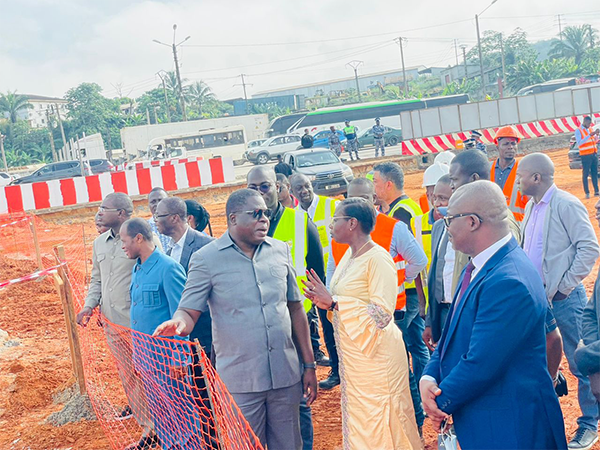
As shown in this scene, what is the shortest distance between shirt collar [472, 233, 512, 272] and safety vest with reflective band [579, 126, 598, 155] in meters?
11.9

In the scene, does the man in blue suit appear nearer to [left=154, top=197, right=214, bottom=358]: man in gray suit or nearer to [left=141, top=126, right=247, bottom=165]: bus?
[left=154, top=197, right=214, bottom=358]: man in gray suit

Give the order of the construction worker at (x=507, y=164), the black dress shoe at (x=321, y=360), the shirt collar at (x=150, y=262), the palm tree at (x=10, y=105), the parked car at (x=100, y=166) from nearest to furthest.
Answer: the shirt collar at (x=150, y=262), the construction worker at (x=507, y=164), the black dress shoe at (x=321, y=360), the parked car at (x=100, y=166), the palm tree at (x=10, y=105)

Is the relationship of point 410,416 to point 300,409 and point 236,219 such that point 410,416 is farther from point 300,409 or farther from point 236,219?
point 236,219

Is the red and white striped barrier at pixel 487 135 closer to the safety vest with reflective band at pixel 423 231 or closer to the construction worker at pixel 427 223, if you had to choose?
the construction worker at pixel 427 223

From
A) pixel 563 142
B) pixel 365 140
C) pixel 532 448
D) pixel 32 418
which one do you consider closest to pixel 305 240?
pixel 532 448

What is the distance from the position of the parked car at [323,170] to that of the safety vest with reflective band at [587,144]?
6698 millimetres

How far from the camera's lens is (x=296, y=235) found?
5.32 meters

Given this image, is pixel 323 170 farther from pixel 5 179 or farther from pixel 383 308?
pixel 5 179

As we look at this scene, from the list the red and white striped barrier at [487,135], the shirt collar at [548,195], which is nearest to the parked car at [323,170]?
the red and white striped barrier at [487,135]

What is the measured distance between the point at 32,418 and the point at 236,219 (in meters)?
4.01

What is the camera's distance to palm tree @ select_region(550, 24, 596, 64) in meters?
74.7

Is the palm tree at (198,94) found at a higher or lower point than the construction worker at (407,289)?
higher

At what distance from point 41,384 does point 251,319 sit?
4.57 metres

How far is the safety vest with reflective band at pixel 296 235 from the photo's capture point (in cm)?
530
